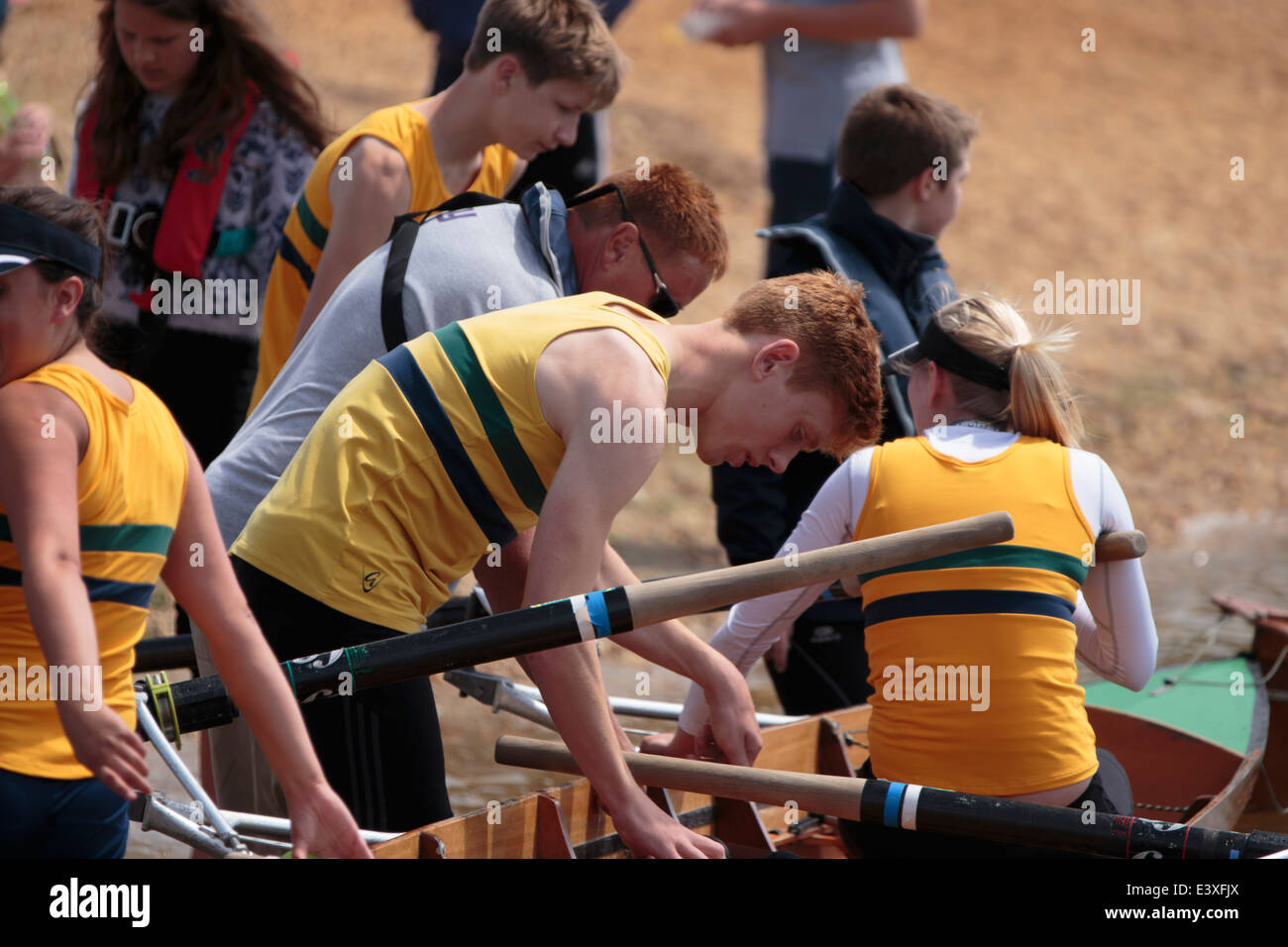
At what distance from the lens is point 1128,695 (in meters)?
5.04

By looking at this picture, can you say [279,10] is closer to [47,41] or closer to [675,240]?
[47,41]

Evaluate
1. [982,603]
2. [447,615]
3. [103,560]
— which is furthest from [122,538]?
[447,615]

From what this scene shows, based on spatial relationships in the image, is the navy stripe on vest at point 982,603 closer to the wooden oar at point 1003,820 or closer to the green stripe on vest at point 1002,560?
the green stripe on vest at point 1002,560

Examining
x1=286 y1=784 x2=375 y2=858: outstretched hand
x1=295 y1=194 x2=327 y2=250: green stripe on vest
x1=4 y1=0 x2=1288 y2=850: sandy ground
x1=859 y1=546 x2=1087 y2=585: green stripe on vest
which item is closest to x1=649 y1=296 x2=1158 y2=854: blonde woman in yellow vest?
x1=859 y1=546 x2=1087 y2=585: green stripe on vest

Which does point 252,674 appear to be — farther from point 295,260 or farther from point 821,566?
point 295,260

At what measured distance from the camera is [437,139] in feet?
12.5

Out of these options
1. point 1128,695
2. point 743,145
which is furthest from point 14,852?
point 743,145

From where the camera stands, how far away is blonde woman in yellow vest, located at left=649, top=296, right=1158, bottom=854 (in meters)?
2.87

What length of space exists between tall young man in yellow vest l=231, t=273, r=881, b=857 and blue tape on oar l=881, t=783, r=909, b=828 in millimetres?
360

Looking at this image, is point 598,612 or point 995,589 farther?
point 995,589

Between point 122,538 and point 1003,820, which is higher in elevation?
point 122,538

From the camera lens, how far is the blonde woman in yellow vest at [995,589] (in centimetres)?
287

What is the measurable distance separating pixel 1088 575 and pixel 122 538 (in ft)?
6.10

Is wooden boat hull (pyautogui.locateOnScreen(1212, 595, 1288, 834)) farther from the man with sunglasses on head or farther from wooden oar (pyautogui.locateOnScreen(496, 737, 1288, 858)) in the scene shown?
the man with sunglasses on head
